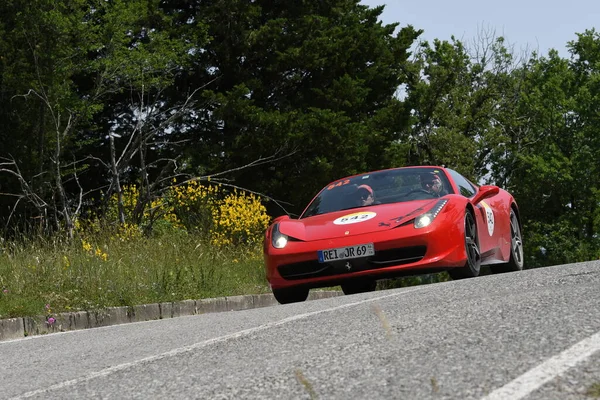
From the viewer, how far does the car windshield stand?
1156cm

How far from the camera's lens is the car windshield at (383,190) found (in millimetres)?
11562

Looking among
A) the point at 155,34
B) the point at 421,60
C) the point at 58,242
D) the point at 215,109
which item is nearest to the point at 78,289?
the point at 58,242

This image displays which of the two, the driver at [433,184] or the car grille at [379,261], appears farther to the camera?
the driver at [433,184]

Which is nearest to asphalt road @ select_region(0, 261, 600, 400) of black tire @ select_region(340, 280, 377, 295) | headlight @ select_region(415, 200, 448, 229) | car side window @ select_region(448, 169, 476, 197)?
headlight @ select_region(415, 200, 448, 229)

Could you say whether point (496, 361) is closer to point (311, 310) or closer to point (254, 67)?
point (311, 310)

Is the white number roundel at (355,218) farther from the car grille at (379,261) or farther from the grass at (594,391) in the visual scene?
the grass at (594,391)

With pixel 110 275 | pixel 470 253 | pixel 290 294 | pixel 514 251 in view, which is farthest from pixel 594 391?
pixel 110 275

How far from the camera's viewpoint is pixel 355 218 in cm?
1093

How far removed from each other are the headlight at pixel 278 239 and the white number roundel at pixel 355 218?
0.56 metres

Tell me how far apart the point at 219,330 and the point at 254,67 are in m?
25.5

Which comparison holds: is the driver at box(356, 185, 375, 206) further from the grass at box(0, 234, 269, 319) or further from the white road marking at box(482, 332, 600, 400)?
the white road marking at box(482, 332, 600, 400)

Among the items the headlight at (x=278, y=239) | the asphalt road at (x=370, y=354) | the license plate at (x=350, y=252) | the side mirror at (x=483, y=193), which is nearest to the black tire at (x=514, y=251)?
the side mirror at (x=483, y=193)

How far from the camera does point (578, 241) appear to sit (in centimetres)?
5575

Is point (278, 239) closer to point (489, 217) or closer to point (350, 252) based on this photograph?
point (350, 252)
